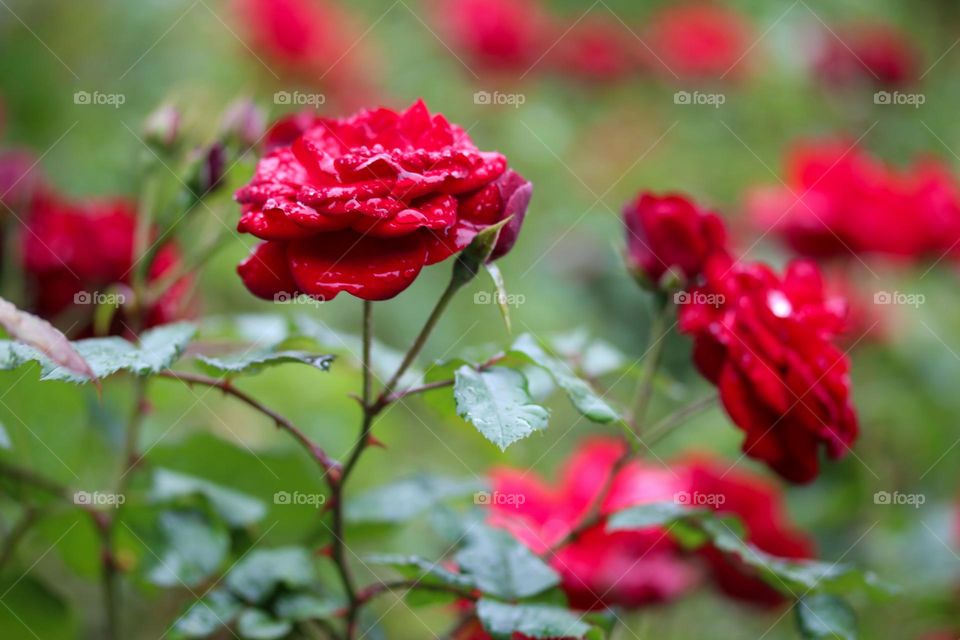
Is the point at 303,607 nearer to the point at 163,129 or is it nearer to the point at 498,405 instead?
the point at 498,405

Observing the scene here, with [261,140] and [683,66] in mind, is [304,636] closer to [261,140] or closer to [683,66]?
[261,140]

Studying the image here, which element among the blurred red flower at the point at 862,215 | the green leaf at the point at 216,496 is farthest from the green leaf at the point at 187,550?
the blurred red flower at the point at 862,215

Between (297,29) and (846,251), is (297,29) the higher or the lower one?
the higher one

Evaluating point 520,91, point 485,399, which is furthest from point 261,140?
point 520,91

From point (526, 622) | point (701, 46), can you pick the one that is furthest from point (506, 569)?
point (701, 46)

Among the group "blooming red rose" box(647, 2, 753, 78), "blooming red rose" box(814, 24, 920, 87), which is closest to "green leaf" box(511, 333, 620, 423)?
"blooming red rose" box(814, 24, 920, 87)

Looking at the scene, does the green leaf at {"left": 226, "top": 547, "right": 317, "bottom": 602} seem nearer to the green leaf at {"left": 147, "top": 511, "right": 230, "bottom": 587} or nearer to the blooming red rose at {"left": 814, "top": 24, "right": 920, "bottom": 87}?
the green leaf at {"left": 147, "top": 511, "right": 230, "bottom": 587}
